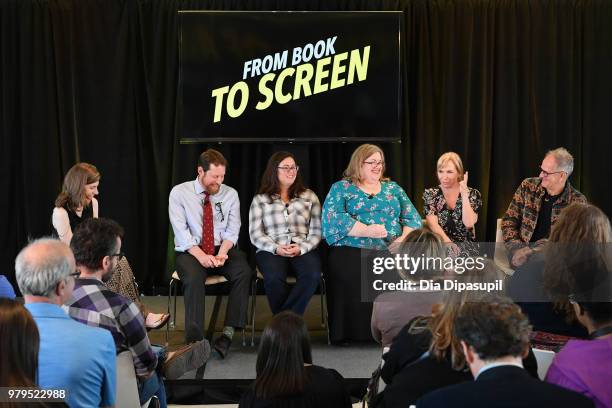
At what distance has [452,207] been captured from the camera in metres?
5.61

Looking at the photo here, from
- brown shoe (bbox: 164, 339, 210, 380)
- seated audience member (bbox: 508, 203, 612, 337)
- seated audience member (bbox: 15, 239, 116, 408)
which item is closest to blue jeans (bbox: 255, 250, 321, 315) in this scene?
brown shoe (bbox: 164, 339, 210, 380)

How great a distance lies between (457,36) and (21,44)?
351 cm

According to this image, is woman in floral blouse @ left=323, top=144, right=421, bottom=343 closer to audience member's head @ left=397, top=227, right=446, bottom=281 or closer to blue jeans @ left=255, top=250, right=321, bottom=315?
blue jeans @ left=255, top=250, right=321, bottom=315

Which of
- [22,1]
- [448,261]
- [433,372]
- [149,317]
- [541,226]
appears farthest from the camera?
[22,1]

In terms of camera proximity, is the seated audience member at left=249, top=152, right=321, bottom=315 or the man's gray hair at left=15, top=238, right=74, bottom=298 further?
the seated audience member at left=249, top=152, right=321, bottom=315

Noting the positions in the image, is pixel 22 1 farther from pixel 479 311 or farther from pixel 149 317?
pixel 479 311

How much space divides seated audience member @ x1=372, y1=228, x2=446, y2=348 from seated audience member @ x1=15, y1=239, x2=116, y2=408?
130 centimetres

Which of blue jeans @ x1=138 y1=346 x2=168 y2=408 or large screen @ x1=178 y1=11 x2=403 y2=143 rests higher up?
large screen @ x1=178 y1=11 x2=403 y2=143

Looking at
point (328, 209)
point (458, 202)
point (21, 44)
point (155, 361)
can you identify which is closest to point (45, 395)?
point (155, 361)

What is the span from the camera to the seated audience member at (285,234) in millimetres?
5320

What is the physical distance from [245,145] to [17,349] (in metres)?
4.99

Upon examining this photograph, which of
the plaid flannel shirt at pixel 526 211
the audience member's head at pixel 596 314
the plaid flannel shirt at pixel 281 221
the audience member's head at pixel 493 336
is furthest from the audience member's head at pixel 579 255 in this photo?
the plaid flannel shirt at pixel 281 221

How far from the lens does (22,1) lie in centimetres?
661

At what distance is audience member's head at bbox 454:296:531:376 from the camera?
2.15 m
